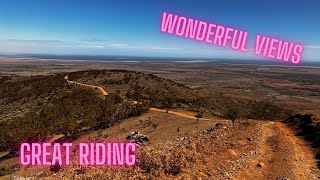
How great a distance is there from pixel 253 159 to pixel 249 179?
8.71 feet

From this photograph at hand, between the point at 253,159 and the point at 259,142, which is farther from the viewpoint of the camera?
the point at 259,142

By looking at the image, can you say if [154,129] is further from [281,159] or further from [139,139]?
[281,159]

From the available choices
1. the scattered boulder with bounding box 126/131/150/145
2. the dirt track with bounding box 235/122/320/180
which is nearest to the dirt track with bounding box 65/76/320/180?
the dirt track with bounding box 235/122/320/180

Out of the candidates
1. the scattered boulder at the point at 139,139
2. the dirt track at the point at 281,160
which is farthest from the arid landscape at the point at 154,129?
the scattered boulder at the point at 139,139

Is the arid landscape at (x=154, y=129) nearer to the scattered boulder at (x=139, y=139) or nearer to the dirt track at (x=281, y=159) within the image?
the dirt track at (x=281, y=159)

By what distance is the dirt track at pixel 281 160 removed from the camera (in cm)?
1509

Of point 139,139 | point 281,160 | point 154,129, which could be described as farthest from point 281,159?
point 154,129

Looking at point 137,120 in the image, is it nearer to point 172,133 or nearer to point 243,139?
point 172,133

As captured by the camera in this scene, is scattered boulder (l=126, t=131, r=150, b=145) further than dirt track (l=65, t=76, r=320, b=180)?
Yes

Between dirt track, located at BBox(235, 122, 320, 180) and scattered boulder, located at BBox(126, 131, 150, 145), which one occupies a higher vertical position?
dirt track, located at BBox(235, 122, 320, 180)

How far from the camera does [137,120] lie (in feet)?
118

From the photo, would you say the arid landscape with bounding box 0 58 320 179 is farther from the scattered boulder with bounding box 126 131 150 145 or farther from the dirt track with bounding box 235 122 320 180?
the scattered boulder with bounding box 126 131 150 145

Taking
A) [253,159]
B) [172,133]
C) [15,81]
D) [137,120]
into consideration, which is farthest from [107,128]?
[15,81]

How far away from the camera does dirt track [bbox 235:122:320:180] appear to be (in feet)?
49.5
